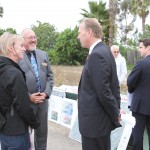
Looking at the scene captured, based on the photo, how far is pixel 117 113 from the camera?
3.40 metres

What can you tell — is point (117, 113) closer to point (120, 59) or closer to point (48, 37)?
point (120, 59)

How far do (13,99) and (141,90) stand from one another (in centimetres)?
205

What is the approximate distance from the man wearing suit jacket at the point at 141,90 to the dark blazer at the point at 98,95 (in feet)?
3.54

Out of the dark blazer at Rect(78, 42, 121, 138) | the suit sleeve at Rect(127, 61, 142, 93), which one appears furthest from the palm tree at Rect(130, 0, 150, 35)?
the dark blazer at Rect(78, 42, 121, 138)

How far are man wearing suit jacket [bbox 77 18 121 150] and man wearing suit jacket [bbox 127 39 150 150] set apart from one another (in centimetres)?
106

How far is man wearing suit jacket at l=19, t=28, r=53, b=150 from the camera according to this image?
435 centimetres

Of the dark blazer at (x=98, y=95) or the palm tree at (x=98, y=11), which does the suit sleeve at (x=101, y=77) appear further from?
the palm tree at (x=98, y=11)

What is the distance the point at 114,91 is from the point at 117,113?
23 centimetres

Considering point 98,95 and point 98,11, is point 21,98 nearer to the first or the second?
point 98,95

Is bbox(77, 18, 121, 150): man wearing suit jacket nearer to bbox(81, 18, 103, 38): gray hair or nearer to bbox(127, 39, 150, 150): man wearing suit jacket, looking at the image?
bbox(81, 18, 103, 38): gray hair

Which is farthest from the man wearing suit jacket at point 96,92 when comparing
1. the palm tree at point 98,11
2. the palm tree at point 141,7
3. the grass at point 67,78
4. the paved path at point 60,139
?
the palm tree at point 141,7

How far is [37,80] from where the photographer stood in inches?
174

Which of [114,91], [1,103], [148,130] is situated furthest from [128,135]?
[1,103]

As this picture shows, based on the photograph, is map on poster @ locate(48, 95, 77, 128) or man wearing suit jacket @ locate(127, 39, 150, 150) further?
map on poster @ locate(48, 95, 77, 128)
